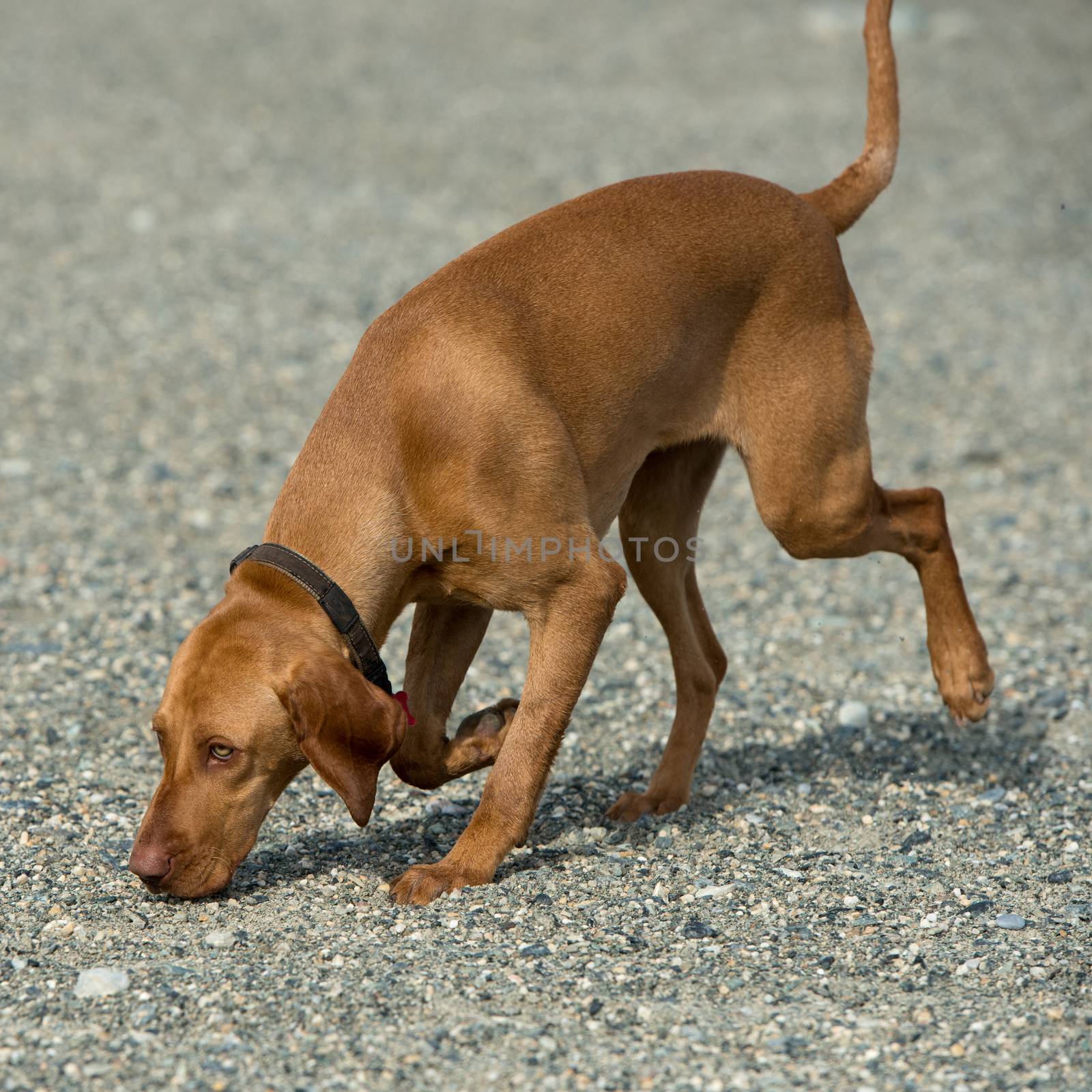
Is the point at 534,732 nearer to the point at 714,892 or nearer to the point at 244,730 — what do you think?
the point at 714,892

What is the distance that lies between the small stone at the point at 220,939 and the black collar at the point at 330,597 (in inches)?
30.4

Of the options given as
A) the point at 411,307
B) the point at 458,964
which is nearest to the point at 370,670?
the point at 458,964

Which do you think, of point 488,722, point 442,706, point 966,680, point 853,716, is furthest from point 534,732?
point 853,716

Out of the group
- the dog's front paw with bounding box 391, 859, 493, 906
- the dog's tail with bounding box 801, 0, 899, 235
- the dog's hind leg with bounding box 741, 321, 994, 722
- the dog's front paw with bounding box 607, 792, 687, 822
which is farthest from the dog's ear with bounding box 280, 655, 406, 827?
the dog's tail with bounding box 801, 0, 899, 235

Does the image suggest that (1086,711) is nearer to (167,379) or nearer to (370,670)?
(370,670)

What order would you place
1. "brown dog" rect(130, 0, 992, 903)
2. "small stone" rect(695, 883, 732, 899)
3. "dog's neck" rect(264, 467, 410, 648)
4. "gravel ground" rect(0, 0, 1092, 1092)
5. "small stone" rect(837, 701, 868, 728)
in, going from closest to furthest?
"gravel ground" rect(0, 0, 1092, 1092) < "brown dog" rect(130, 0, 992, 903) < "dog's neck" rect(264, 467, 410, 648) < "small stone" rect(695, 883, 732, 899) < "small stone" rect(837, 701, 868, 728)

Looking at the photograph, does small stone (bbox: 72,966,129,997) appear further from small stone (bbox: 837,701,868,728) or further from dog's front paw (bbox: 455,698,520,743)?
small stone (bbox: 837,701,868,728)

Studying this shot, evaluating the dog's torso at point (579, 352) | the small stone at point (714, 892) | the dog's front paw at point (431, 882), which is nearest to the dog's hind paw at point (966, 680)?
the dog's torso at point (579, 352)

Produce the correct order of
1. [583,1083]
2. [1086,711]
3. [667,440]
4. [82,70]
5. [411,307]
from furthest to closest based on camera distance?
[82,70]
[1086,711]
[667,440]
[411,307]
[583,1083]

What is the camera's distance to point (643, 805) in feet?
16.7

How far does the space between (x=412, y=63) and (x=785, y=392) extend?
15453mm

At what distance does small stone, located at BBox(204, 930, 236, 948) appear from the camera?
153 inches

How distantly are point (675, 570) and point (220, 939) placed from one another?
6.81 ft

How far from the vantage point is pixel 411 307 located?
4.35 meters
